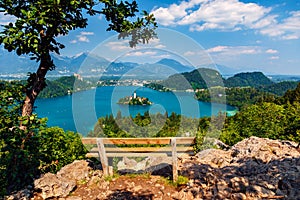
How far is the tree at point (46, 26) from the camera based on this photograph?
10.6 feet

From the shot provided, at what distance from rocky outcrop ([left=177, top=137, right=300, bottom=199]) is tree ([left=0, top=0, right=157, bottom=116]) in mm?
3173

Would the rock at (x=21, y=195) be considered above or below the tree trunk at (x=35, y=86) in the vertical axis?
below

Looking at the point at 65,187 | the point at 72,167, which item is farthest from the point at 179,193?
the point at 72,167

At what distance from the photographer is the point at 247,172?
468 cm

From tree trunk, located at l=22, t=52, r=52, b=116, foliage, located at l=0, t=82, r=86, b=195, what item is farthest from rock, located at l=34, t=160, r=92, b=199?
tree trunk, located at l=22, t=52, r=52, b=116

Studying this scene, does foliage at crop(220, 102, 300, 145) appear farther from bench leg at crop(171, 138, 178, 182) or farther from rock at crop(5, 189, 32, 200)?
rock at crop(5, 189, 32, 200)

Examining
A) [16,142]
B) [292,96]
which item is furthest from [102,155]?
[292,96]

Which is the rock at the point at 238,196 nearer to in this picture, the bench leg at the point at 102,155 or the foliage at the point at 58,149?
the bench leg at the point at 102,155

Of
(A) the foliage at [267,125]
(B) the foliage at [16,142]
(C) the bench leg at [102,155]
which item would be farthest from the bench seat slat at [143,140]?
(A) the foliage at [267,125]

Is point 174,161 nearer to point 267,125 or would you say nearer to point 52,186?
point 52,186

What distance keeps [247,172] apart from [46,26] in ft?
15.3

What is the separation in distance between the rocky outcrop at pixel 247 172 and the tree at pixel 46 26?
3.17 meters

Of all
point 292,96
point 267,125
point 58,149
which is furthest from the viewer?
point 292,96

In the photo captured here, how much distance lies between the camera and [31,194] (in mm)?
4543
